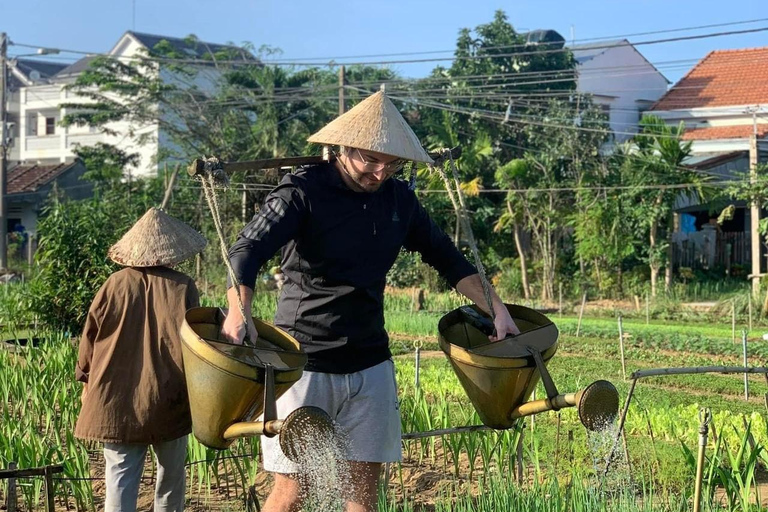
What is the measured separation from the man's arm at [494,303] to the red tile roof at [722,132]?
20948mm

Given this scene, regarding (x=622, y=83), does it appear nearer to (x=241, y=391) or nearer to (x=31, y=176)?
(x=31, y=176)

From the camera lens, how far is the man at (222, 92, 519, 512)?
3143 millimetres

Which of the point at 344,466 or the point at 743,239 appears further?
the point at 743,239

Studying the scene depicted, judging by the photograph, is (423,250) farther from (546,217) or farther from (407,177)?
(546,217)

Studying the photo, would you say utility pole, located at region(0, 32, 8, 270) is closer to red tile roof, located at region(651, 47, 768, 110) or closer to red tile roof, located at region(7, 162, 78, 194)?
red tile roof, located at region(7, 162, 78, 194)

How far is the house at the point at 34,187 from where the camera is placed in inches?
1155

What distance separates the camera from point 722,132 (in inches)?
944

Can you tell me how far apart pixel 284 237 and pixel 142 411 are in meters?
0.99

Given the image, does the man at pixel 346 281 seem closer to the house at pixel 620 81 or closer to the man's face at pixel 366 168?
the man's face at pixel 366 168

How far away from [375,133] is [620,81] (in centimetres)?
2607

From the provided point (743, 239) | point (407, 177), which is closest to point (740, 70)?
point (743, 239)

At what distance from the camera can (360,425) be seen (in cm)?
324

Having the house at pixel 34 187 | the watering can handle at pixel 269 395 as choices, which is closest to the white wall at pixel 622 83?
the house at pixel 34 187

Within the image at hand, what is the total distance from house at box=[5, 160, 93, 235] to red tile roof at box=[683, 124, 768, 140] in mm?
17272
